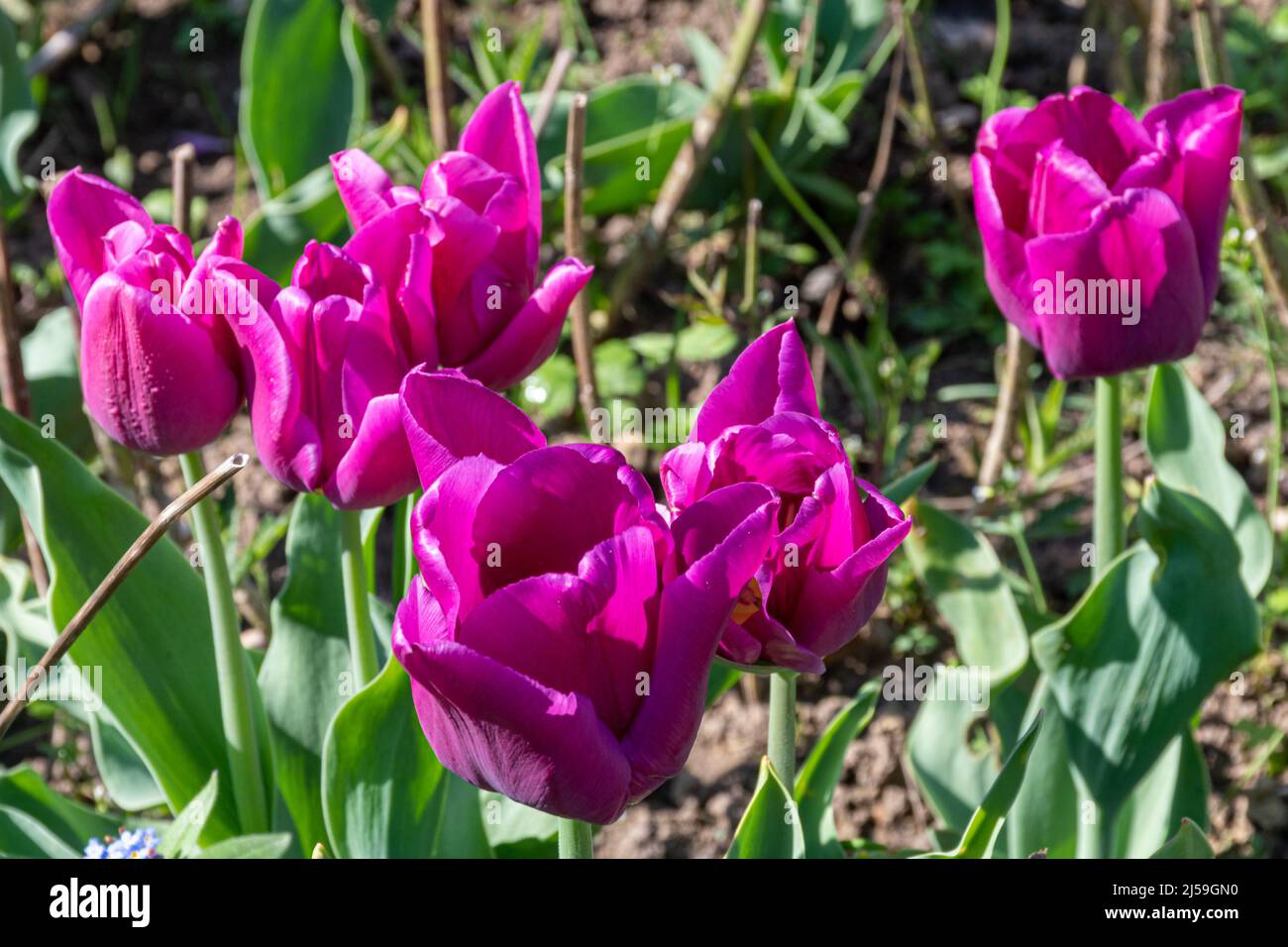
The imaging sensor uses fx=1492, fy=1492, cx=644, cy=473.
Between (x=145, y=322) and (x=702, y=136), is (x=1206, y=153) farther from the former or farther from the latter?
(x=702, y=136)

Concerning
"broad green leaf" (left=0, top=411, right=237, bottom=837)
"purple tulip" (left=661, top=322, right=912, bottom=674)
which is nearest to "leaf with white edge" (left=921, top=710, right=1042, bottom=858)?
"purple tulip" (left=661, top=322, right=912, bottom=674)

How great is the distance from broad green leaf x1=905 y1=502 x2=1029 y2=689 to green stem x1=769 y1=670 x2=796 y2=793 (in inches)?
22.2

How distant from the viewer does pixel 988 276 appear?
4.45ft

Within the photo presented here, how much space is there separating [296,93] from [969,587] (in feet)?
4.56

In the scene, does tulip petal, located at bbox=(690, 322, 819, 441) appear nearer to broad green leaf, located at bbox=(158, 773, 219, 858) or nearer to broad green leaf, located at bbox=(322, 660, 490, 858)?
broad green leaf, located at bbox=(322, 660, 490, 858)

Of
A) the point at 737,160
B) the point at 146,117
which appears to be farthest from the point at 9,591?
the point at 146,117

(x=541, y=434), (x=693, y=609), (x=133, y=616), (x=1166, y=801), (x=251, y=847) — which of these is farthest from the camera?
(x=1166, y=801)

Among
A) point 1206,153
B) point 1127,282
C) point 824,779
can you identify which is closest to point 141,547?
point 824,779

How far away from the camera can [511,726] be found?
79 centimetres

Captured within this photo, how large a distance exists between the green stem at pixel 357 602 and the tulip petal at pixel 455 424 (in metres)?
0.40

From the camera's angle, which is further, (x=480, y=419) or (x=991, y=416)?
(x=991, y=416)

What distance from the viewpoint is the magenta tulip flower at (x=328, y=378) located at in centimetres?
101

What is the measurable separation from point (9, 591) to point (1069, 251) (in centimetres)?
120
